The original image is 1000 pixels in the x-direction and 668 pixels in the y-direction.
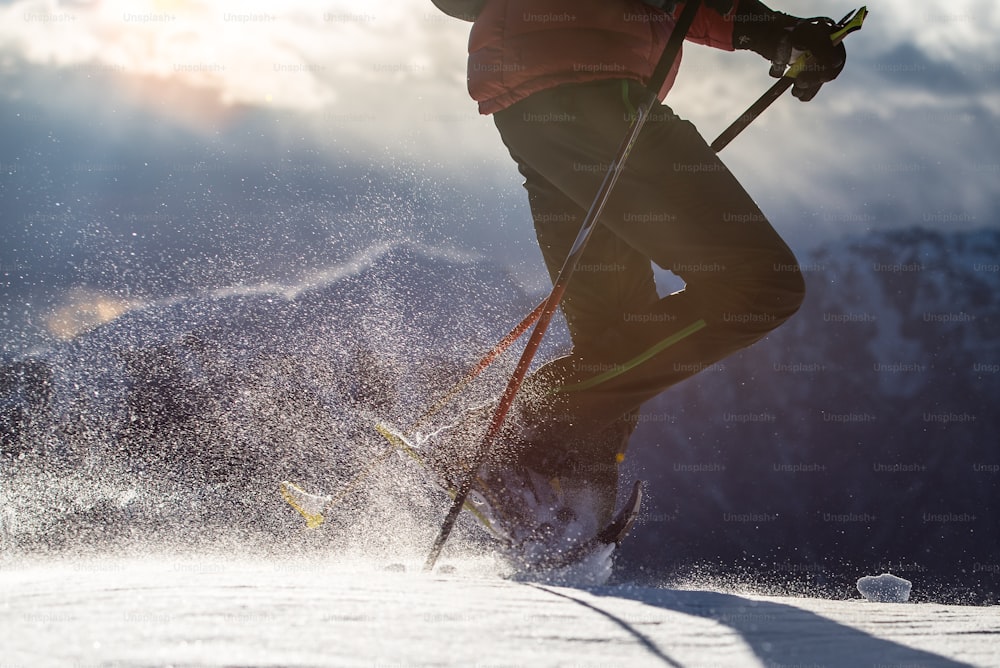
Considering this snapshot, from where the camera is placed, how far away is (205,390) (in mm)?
4730

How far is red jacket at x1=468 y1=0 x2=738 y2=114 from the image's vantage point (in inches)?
72.6

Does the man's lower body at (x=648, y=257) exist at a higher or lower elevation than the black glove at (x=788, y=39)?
A: lower

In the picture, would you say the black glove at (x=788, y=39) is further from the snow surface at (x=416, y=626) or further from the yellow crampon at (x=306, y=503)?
→ the yellow crampon at (x=306, y=503)

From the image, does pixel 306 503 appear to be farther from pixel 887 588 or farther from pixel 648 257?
pixel 887 588

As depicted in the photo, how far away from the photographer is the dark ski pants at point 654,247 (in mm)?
1773

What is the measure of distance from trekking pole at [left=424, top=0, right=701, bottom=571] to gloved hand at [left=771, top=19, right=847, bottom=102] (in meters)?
0.43

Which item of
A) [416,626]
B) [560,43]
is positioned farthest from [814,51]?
[416,626]

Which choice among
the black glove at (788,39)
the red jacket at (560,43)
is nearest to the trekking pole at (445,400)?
the red jacket at (560,43)

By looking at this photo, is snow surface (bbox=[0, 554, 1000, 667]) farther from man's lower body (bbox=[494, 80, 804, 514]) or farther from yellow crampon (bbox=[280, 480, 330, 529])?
yellow crampon (bbox=[280, 480, 330, 529])

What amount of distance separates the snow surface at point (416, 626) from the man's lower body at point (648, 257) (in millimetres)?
678

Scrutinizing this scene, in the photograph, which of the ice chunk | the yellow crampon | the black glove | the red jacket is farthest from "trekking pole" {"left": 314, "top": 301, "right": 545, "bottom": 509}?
the ice chunk

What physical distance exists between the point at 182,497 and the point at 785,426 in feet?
34.2

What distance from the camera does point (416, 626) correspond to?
96 cm

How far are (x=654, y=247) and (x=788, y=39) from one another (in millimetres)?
912
